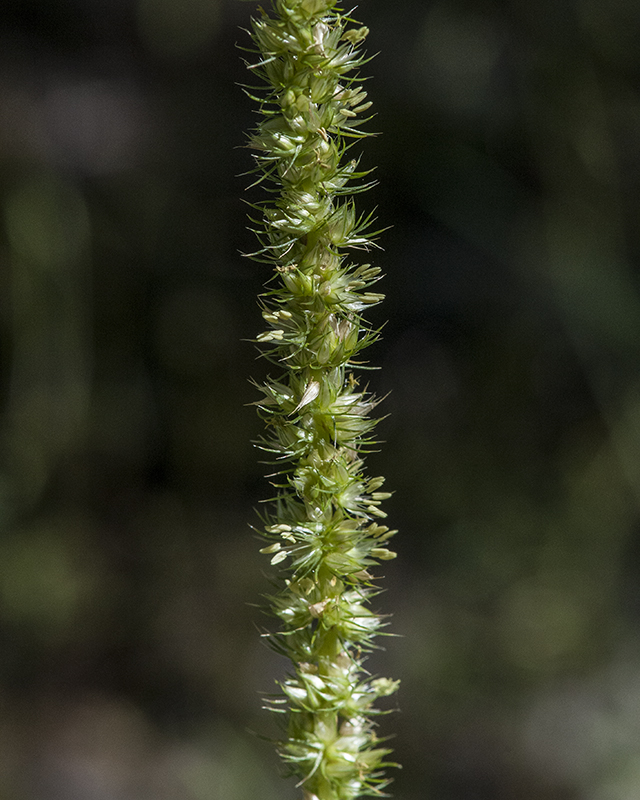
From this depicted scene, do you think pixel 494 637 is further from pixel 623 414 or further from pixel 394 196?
pixel 394 196

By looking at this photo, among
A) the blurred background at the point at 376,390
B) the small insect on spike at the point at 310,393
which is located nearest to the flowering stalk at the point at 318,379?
the small insect on spike at the point at 310,393

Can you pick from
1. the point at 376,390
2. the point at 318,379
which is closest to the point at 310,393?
the point at 318,379

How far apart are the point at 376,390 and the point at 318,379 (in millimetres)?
3725

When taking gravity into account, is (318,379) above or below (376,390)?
above

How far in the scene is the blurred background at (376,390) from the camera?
12.8ft

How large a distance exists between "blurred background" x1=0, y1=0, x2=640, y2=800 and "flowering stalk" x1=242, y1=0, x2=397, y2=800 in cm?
330

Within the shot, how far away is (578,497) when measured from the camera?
14.6 ft

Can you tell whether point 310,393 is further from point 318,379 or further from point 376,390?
point 376,390

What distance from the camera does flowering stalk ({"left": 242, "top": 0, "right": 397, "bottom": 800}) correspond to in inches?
20.2

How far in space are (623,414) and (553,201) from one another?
1.21 m

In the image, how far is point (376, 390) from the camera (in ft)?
14.0

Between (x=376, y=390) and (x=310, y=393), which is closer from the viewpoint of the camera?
(x=310, y=393)

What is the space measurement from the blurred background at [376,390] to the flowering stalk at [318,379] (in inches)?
130

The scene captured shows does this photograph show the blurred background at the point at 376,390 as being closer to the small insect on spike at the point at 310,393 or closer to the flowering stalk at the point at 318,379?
the flowering stalk at the point at 318,379
